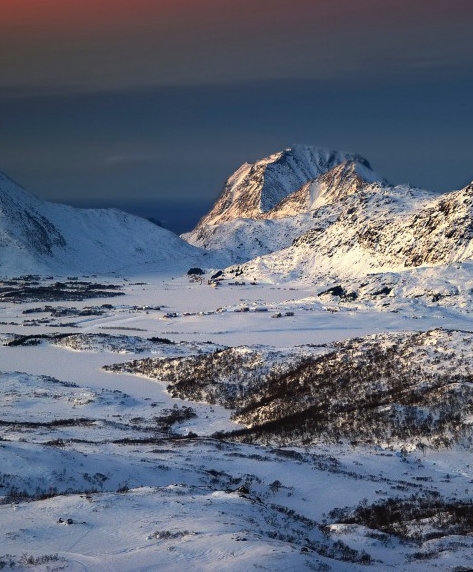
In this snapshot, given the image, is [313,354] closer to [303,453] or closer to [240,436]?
[240,436]

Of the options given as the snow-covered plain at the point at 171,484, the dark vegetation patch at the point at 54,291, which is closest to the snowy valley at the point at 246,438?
the snow-covered plain at the point at 171,484

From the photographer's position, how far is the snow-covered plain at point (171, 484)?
56.7 feet

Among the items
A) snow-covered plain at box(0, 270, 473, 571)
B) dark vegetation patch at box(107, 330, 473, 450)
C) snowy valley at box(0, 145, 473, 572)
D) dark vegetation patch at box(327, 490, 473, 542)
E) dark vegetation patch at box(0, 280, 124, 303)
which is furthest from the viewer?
dark vegetation patch at box(0, 280, 124, 303)

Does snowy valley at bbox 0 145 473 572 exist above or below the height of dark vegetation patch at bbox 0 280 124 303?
below

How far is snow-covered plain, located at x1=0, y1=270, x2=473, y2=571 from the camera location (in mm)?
17297

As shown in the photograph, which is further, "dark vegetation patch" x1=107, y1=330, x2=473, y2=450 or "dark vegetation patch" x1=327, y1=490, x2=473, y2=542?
"dark vegetation patch" x1=107, y1=330, x2=473, y2=450

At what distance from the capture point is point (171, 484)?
93.1ft

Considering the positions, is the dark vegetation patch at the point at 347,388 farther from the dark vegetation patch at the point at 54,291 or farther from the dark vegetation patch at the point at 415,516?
the dark vegetation patch at the point at 54,291

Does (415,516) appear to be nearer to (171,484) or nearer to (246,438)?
(171,484)

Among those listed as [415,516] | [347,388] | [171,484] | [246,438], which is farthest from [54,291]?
[415,516]

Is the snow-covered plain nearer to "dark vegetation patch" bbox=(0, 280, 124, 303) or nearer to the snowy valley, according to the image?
the snowy valley

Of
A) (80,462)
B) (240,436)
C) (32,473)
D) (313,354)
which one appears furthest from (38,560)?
(313,354)

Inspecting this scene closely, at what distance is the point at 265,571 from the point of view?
1508 centimetres

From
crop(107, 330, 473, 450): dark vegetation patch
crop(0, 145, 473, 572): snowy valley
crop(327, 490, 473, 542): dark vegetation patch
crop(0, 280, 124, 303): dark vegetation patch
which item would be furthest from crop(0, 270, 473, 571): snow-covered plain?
crop(0, 280, 124, 303): dark vegetation patch
